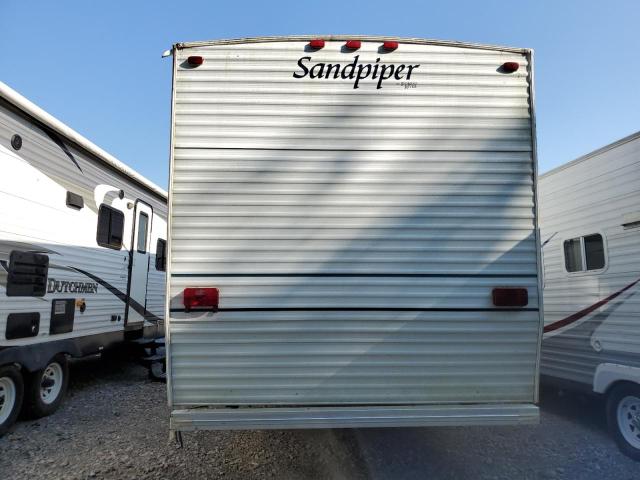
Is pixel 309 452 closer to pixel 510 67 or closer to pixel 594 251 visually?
pixel 510 67

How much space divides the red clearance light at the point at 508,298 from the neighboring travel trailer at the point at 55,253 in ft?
14.3

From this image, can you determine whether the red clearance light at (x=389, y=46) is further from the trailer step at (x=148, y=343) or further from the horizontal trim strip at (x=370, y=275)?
the trailer step at (x=148, y=343)

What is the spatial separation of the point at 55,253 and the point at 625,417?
241 inches

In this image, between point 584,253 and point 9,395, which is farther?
point 584,253

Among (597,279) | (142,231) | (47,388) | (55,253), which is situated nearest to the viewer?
(597,279)

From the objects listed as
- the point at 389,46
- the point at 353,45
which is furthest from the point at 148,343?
the point at 389,46

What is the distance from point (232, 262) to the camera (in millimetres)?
2975

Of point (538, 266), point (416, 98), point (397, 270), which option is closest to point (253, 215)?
point (397, 270)

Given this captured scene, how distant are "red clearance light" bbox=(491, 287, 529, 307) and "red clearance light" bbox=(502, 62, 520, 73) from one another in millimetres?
1555

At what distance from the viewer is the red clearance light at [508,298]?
302 centimetres

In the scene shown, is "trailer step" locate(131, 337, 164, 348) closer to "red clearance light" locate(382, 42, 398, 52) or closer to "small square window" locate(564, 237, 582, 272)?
"red clearance light" locate(382, 42, 398, 52)

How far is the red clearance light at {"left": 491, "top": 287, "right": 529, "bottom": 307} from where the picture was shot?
3021 mm

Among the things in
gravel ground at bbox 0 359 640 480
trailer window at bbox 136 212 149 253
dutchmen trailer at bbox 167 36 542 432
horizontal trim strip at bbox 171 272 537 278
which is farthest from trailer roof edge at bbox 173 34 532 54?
trailer window at bbox 136 212 149 253

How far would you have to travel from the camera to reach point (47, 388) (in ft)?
17.0
